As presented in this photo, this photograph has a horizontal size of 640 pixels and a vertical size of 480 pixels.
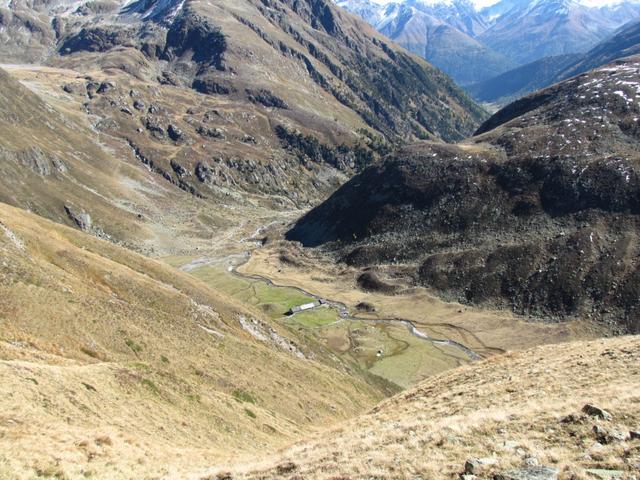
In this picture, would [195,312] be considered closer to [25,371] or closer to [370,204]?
[25,371]

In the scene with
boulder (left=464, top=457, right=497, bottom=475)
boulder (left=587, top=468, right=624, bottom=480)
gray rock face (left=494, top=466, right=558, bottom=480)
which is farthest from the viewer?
boulder (left=464, top=457, right=497, bottom=475)

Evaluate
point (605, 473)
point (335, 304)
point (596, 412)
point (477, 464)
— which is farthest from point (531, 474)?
point (335, 304)

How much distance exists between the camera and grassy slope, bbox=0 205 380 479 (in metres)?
26.2

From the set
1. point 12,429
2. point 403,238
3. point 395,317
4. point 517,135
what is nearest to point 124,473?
point 12,429

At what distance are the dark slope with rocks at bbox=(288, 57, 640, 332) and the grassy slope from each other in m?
77.3

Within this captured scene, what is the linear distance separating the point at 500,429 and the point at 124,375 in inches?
1092

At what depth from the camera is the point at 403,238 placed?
170m

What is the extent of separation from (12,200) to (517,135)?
604 ft

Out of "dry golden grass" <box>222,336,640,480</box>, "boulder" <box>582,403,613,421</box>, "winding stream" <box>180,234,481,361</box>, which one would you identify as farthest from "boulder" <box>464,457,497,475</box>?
"winding stream" <box>180,234,481,361</box>

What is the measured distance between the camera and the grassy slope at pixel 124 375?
26.2 m

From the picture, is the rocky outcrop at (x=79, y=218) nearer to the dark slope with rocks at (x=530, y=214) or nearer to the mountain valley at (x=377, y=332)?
the mountain valley at (x=377, y=332)

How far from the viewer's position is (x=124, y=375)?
37.2 m

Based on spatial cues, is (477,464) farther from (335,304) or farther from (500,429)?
(335,304)

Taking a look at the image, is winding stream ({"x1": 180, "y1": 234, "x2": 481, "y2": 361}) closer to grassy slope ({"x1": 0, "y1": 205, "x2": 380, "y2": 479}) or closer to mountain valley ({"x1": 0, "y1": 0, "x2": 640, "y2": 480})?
mountain valley ({"x1": 0, "y1": 0, "x2": 640, "y2": 480})
